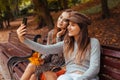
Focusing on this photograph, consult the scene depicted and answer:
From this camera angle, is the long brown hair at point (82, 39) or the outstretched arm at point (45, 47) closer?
the long brown hair at point (82, 39)

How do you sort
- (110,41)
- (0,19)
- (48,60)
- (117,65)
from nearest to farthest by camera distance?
(117,65) < (48,60) < (110,41) < (0,19)

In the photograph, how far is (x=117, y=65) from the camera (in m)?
3.82

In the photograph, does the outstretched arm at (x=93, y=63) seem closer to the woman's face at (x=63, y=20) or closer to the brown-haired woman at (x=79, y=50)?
the brown-haired woman at (x=79, y=50)

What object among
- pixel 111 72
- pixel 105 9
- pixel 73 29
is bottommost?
pixel 111 72

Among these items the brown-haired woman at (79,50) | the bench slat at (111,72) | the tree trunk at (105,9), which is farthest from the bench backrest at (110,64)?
the tree trunk at (105,9)

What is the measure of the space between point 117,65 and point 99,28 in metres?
8.53

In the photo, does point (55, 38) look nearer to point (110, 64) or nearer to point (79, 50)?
point (79, 50)

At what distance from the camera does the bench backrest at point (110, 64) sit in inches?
152

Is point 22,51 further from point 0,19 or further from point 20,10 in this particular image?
point 20,10

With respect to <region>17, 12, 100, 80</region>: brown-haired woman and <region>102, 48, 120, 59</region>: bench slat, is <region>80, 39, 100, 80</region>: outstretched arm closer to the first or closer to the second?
<region>17, 12, 100, 80</region>: brown-haired woman

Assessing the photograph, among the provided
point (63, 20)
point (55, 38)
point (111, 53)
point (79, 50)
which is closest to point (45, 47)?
point (63, 20)

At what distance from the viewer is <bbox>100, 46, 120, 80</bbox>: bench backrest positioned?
386 centimetres

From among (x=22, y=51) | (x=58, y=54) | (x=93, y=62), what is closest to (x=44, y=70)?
(x=58, y=54)

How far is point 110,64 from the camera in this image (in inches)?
157
